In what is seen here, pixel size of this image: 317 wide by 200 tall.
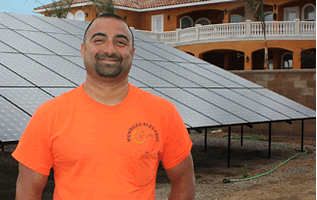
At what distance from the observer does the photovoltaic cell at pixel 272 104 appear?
12.5m

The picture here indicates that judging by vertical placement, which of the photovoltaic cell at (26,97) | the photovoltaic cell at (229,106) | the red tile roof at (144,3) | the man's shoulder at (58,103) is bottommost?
the photovoltaic cell at (229,106)

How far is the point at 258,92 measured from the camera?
1373 centimetres

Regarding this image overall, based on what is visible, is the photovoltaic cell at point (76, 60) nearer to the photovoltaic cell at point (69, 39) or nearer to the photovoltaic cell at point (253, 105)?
the photovoltaic cell at point (69, 39)

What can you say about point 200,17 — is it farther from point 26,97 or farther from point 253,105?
point 26,97

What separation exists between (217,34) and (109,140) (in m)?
31.7

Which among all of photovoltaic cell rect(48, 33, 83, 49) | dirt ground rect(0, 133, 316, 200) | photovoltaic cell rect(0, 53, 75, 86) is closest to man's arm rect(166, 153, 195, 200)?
dirt ground rect(0, 133, 316, 200)

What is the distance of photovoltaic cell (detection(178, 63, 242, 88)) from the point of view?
1322 centimetres

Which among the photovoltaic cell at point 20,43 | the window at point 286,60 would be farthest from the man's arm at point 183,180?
the window at point 286,60

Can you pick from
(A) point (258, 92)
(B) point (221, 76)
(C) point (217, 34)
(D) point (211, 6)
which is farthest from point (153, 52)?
(D) point (211, 6)

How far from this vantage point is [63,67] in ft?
32.9

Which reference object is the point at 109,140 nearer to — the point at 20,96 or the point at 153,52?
the point at 20,96

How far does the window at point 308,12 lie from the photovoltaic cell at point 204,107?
30.3 metres

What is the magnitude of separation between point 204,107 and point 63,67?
4.06 metres

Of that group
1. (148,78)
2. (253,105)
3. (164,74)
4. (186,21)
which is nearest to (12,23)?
(148,78)
